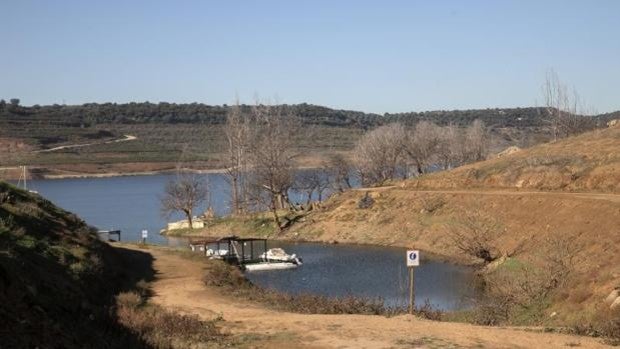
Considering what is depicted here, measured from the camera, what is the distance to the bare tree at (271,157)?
208 feet

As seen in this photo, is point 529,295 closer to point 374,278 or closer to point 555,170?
point 374,278


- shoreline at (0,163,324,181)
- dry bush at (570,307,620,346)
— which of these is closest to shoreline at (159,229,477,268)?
dry bush at (570,307,620,346)

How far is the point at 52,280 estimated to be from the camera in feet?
61.1

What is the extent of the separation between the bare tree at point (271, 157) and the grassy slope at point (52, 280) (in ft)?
102

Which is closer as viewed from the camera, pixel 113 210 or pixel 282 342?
pixel 282 342

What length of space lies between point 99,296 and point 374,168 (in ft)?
202

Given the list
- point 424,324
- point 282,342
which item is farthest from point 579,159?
point 282,342

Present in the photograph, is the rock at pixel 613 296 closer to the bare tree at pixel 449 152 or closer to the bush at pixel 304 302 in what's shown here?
the bush at pixel 304 302

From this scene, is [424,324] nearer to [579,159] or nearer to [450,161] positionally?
[579,159]

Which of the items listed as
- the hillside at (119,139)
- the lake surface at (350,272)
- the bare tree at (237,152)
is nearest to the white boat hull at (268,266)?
the lake surface at (350,272)

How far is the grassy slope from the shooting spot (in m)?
11.4

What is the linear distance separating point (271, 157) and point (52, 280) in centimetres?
4482

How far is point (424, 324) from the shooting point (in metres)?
18.1

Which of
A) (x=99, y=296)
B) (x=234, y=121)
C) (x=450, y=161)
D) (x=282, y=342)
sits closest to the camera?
(x=282, y=342)
